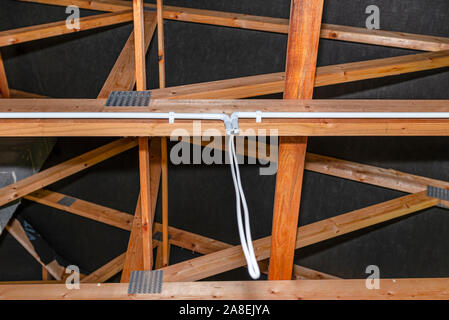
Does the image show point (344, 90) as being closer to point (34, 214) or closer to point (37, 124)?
point (37, 124)

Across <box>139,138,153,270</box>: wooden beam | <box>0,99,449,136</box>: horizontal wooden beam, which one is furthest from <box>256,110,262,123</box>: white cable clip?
<box>139,138,153,270</box>: wooden beam

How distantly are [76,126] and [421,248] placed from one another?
10.6 ft

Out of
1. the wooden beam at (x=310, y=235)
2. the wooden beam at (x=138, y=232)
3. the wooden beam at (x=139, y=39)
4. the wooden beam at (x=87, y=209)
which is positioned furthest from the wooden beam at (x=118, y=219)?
the wooden beam at (x=139, y=39)

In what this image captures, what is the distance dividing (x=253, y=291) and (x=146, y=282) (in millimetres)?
588

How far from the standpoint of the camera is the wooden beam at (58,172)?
3.12 meters

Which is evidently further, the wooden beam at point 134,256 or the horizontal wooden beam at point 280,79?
the wooden beam at point 134,256

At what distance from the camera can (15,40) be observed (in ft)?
9.56

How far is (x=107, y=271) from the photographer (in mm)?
4449

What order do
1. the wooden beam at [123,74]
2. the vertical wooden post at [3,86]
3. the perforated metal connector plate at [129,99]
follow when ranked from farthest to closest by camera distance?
the vertical wooden post at [3,86]
the wooden beam at [123,74]
the perforated metal connector plate at [129,99]

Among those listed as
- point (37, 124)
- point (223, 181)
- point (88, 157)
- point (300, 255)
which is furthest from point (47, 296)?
point (300, 255)

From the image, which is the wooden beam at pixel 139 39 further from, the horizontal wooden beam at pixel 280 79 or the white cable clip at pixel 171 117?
the white cable clip at pixel 171 117

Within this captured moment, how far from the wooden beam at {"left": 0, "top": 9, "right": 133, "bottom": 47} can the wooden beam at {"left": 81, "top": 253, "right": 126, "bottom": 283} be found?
2.40 metres

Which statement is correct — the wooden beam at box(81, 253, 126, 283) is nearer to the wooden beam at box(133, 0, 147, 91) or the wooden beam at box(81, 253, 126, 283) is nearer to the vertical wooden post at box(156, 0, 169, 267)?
the vertical wooden post at box(156, 0, 169, 267)

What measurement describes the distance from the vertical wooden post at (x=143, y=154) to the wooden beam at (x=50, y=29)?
3.81 ft
